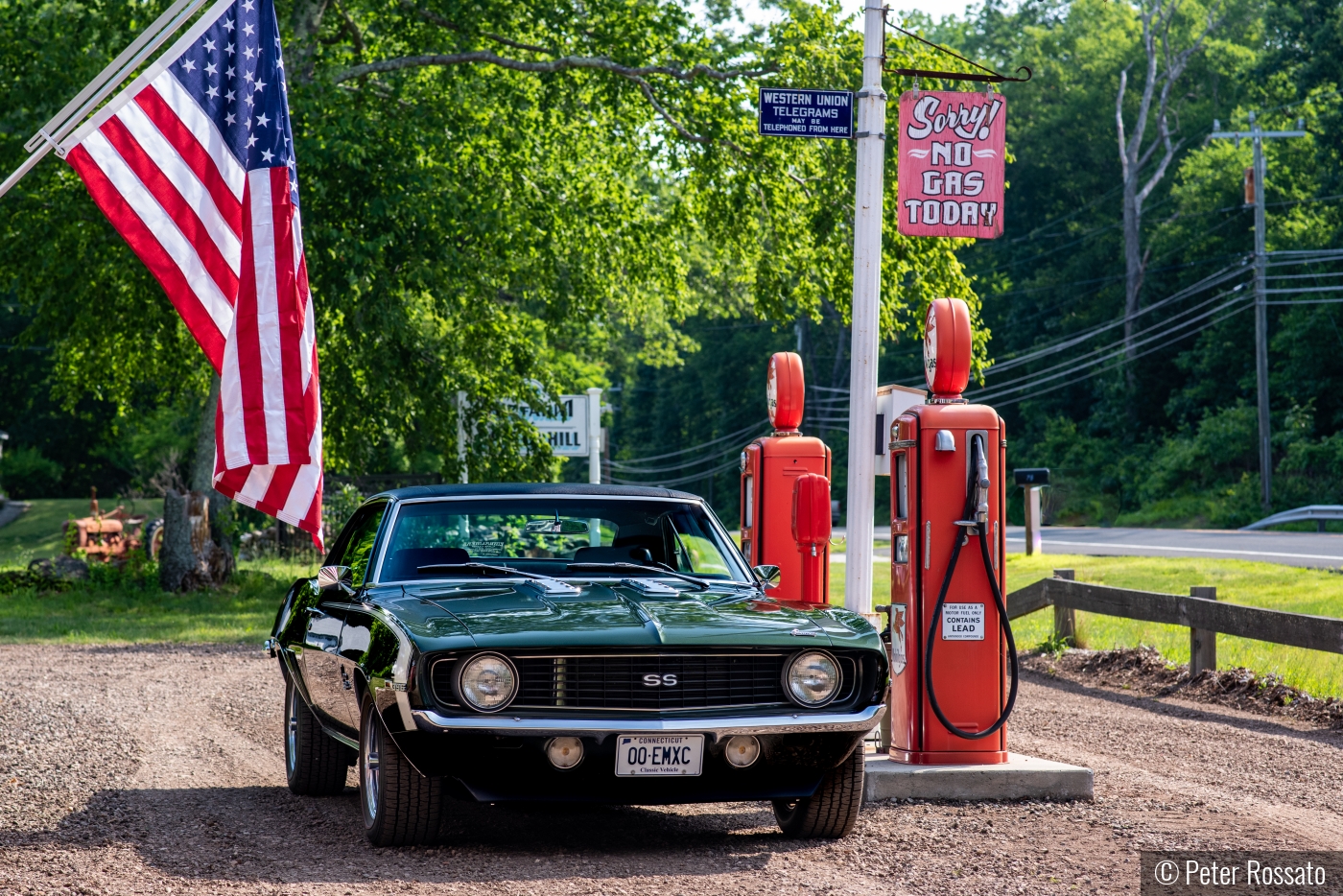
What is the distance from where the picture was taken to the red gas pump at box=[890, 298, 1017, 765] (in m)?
7.97

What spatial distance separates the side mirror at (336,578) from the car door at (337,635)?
0.7 inches

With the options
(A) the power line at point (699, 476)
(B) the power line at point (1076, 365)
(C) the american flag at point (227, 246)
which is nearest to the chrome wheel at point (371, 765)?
(C) the american flag at point (227, 246)

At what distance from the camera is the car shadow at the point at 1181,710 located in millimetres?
10070

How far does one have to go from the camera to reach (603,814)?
24.1 feet

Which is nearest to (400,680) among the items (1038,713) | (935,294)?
(1038,713)

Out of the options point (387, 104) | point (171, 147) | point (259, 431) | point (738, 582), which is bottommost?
point (738, 582)

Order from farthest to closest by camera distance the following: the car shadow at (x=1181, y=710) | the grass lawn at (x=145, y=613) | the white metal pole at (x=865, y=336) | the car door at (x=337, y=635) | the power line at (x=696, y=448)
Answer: the power line at (x=696, y=448) → the grass lawn at (x=145, y=613) → the car shadow at (x=1181, y=710) → the white metal pole at (x=865, y=336) → the car door at (x=337, y=635)

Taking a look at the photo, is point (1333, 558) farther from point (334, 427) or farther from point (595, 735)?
point (595, 735)

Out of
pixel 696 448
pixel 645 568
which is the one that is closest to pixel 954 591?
pixel 645 568

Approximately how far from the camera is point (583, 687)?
236 inches

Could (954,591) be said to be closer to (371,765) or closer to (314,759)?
(371,765)

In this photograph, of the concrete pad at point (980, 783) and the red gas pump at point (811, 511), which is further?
the red gas pump at point (811, 511)

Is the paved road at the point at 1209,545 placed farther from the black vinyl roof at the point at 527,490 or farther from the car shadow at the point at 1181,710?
the black vinyl roof at the point at 527,490

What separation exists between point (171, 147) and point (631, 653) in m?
4.59
